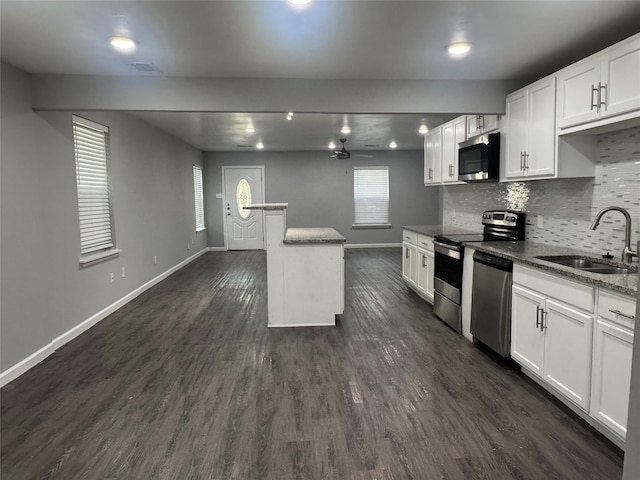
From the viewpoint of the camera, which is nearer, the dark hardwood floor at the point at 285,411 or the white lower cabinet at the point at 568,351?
the dark hardwood floor at the point at 285,411

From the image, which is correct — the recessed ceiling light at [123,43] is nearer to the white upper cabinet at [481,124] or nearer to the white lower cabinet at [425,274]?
the white upper cabinet at [481,124]

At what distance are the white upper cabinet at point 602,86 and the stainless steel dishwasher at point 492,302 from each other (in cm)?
113

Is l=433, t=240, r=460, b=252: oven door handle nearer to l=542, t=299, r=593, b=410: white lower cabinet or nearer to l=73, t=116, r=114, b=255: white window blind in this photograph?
l=542, t=299, r=593, b=410: white lower cabinet

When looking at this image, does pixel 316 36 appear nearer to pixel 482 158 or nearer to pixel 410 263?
pixel 482 158

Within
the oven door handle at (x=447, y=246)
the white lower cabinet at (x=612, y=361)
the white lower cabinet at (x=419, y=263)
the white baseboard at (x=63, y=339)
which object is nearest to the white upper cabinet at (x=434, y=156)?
the white lower cabinet at (x=419, y=263)

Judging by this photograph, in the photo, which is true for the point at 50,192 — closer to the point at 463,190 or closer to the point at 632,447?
the point at 632,447

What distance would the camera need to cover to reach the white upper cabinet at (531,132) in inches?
118

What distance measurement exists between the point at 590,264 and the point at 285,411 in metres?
2.30

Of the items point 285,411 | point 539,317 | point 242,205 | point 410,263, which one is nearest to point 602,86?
point 539,317

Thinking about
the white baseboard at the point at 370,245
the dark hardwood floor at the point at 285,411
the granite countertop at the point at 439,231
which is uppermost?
the granite countertop at the point at 439,231

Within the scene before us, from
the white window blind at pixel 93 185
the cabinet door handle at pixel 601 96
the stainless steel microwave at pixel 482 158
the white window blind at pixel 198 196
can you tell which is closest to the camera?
the cabinet door handle at pixel 601 96

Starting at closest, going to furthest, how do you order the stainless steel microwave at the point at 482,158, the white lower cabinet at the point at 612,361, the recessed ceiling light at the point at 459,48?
the white lower cabinet at the point at 612,361, the recessed ceiling light at the point at 459,48, the stainless steel microwave at the point at 482,158

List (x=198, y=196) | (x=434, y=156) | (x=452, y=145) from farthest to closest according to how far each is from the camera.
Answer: (x=198, y=196) → (x=434, y=156) → (x=452, y=145)

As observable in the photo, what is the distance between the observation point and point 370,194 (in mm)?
9922
